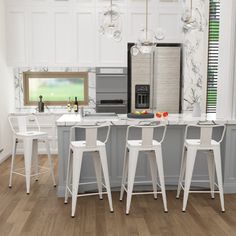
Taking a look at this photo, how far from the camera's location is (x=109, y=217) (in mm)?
3871

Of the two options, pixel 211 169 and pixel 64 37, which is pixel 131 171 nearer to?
pixel 211 169

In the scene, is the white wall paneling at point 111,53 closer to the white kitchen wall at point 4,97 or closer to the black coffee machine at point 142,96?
the black coffee machine at point 142,96

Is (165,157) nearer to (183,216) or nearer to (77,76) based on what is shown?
(183,216)

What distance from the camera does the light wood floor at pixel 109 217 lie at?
3.54 metres

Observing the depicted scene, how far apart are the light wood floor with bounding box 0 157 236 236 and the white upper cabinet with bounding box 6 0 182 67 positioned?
9.80 ft

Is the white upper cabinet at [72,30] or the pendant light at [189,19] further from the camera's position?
the white upper cabinet at [72,30]

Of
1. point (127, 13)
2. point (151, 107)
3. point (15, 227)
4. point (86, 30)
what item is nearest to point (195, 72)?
point (151, 107)

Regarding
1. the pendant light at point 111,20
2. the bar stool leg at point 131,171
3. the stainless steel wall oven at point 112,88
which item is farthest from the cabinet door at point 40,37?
the bar stool leg at point 131,171

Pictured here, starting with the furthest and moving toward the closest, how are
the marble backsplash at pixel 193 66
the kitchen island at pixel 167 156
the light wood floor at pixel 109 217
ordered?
the marble backsplash at pixel 193 66 → the kitchen island at pixel 167 156 → the light wood floor at pixel 109 217

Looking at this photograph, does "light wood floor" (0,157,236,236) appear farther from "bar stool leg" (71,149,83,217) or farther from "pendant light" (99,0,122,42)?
"pendant light" (99,0,122,42)

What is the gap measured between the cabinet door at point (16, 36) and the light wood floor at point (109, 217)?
2943 mm

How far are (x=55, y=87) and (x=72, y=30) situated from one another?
4.12 feet

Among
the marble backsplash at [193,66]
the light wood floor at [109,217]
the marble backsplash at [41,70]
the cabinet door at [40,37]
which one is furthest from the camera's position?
the marble backsplash at [41,70]

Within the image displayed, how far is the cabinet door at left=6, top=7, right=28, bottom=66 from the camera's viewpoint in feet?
22.1
